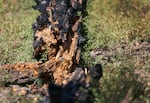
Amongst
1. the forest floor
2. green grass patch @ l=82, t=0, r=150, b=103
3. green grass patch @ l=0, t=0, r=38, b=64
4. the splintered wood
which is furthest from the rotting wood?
green grass patch @ l=0, t=0, r=38, b=64

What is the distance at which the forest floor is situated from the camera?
434 inches

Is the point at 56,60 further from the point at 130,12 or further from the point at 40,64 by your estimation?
the point at 130,12

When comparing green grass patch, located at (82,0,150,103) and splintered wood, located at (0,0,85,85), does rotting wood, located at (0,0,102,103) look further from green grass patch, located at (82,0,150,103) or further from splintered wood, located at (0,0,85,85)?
green grass patch, located at (82,0,150,103)

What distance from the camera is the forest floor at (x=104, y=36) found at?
1102 centimetres

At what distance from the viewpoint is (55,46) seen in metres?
11.3

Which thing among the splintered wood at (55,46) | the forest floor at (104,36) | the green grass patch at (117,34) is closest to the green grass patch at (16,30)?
the forest floor at (104,36)

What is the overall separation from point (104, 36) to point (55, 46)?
2.39 metres

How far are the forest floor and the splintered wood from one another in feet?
2.41

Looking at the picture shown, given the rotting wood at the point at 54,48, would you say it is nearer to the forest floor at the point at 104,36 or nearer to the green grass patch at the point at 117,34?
the forest floor at the point at 104,36

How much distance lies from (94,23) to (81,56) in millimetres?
2404

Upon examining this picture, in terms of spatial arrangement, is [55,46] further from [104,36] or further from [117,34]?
[117,34]

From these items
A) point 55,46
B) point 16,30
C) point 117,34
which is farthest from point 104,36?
point 16,30

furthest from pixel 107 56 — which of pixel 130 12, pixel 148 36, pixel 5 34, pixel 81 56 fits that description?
pixel 5 34

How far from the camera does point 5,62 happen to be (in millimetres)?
12562
